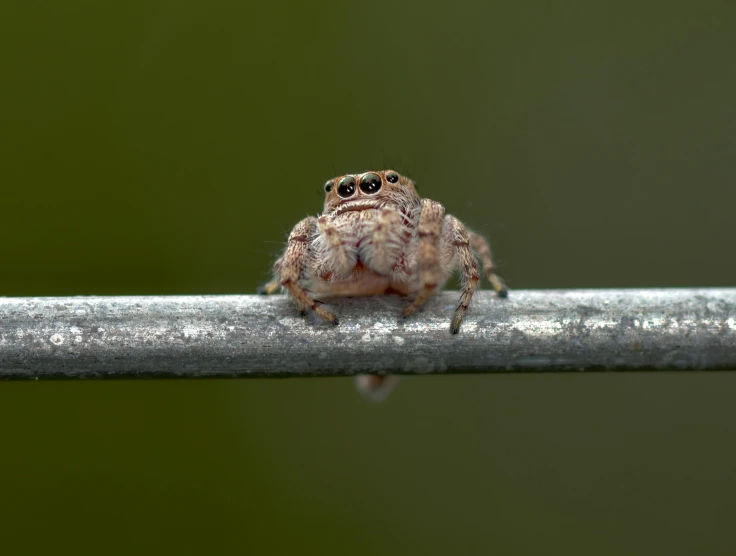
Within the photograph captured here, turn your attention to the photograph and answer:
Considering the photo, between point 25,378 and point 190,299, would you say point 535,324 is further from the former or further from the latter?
point 25,378

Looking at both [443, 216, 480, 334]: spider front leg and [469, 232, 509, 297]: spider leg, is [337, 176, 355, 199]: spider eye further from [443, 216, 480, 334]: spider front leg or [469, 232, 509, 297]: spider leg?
[469, 232, 509, 297]: spider leg

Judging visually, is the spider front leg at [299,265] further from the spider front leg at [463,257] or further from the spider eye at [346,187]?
the spider front leg at [463,257]

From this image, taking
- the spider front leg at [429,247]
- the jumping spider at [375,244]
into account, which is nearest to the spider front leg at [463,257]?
the jumping spider at [375,244]

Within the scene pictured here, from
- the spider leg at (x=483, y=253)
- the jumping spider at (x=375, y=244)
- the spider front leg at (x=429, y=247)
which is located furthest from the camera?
the spider leg at (x=483, y=253)

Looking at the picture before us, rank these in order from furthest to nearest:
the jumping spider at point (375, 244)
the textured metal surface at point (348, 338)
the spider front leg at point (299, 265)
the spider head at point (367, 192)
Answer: the spider head at point (367, 192), the jumping spider at point (375, 244), the spider front leg at point (299, 265), the textured metal surface at point (348, 338)

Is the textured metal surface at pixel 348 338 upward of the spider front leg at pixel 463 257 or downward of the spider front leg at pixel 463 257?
downward

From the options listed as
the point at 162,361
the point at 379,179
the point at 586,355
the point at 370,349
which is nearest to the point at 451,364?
the point at 370,349
